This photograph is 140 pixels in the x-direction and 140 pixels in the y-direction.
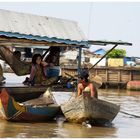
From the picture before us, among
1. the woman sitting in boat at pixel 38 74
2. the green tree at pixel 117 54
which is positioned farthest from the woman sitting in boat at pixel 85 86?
the green tree at pixel 117 54

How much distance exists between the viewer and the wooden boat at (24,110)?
10.5 metres

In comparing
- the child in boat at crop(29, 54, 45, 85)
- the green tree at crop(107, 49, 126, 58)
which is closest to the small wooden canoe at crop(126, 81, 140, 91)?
the green tree at crop(107, 49, 126, 58)

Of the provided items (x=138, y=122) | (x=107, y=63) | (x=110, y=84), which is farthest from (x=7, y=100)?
(x=107, y=63)

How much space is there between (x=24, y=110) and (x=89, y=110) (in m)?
1.60

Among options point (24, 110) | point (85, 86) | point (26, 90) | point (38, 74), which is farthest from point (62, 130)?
point (38, 74)

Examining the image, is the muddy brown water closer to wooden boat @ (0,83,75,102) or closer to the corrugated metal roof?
wooden boat @ (0,83,75,102)

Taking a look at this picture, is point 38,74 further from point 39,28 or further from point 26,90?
point 39,28

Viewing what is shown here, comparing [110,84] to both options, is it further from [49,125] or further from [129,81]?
[49,125]

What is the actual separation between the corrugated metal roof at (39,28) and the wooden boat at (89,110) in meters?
1.73

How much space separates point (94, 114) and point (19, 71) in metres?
2.58

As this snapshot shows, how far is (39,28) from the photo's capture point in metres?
11.1

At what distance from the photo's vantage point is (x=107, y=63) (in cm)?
3709

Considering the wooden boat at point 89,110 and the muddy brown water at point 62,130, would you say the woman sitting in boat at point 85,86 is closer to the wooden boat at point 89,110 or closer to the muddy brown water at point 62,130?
the wooden boat at point 89,110

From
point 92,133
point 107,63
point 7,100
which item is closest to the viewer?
point 92,133
